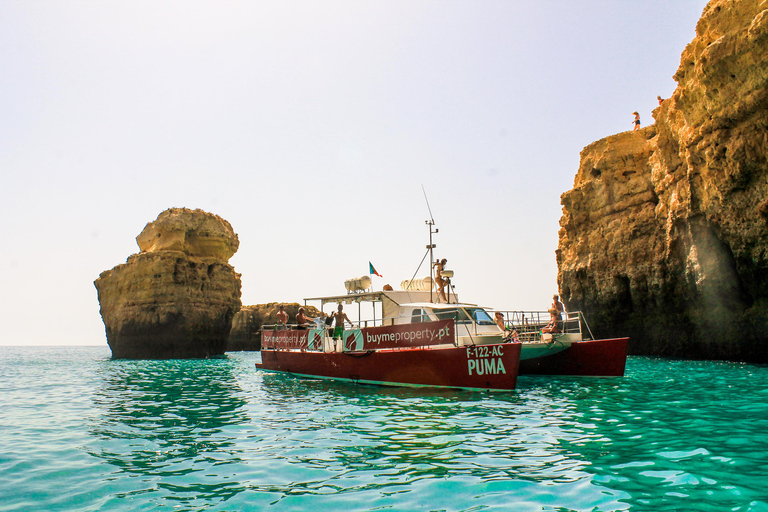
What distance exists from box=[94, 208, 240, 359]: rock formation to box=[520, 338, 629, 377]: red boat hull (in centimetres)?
3357

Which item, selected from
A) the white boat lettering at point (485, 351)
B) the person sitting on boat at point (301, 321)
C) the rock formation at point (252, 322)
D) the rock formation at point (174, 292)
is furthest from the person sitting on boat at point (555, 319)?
the rock formation at point (252, 322)

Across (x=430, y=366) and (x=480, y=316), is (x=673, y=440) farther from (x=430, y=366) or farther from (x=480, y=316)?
(x=480, y=316)

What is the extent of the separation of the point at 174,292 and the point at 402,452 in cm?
3981

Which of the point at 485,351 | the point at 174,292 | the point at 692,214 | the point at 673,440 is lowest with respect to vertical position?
the point at 673,440

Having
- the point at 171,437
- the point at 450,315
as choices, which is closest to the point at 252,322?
the point at 450,315

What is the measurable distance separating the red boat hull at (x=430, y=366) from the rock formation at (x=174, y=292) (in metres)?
28.7

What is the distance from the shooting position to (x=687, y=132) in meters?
21.7

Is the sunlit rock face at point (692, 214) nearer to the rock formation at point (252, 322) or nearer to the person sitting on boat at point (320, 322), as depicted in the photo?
the person sitting on boat at point (320, 322)

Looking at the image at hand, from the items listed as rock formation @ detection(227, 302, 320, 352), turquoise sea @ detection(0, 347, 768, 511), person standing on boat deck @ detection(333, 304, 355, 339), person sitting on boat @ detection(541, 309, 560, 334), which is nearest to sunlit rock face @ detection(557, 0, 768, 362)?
person sitting on boat @ detection(541, 309, 560, 334)

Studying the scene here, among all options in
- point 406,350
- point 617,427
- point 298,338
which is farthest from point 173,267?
point 617,427

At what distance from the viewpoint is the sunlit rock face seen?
729 inches

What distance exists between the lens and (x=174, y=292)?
4247cm

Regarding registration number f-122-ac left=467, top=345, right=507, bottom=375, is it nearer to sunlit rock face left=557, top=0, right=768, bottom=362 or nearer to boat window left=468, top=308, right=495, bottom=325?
boat window left=468, top=308, right=495, bottom=325

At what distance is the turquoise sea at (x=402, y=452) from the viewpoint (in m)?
5.11
